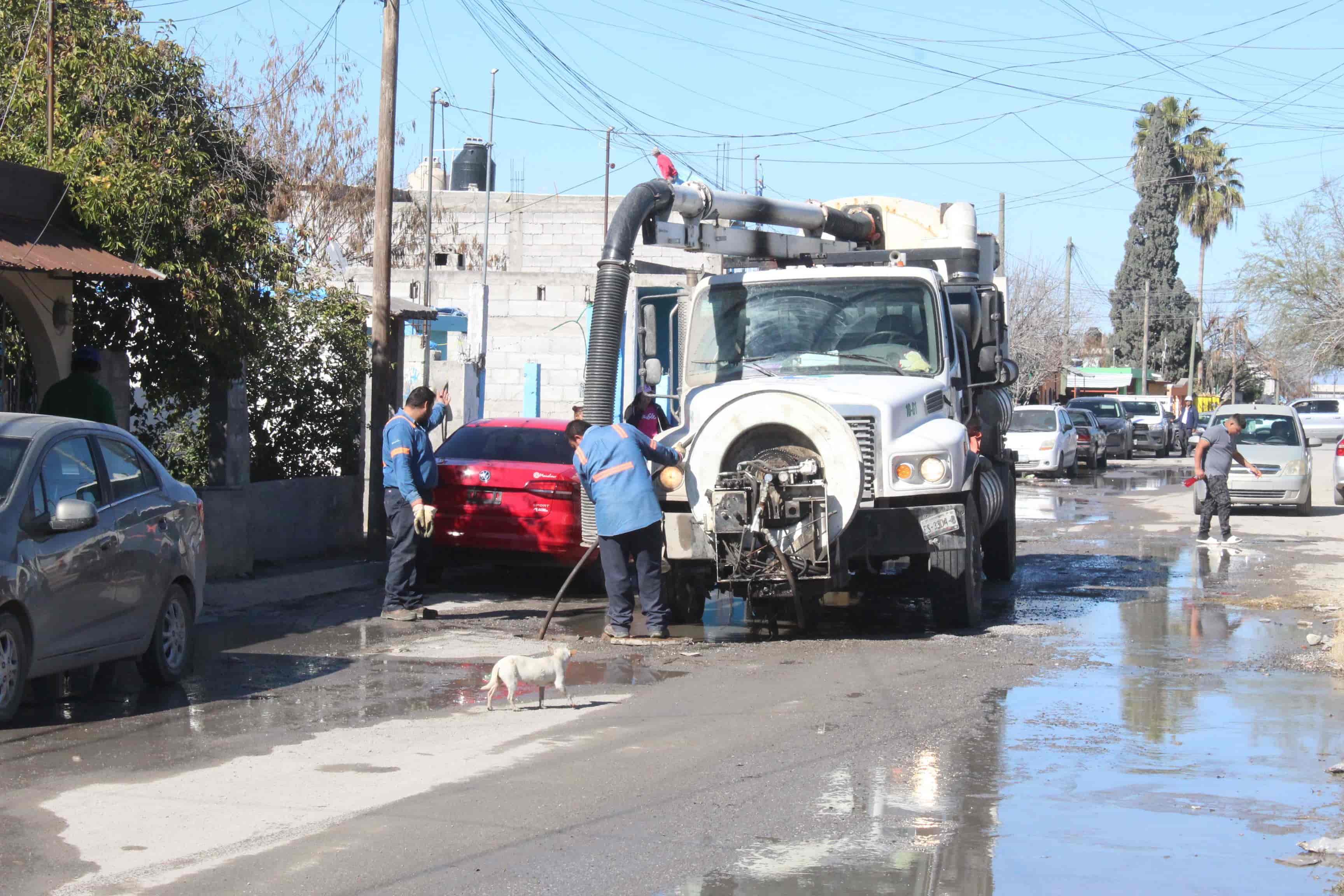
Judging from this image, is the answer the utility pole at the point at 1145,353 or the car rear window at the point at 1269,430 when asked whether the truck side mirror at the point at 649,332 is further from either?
the utility pole at the point at 1145,353

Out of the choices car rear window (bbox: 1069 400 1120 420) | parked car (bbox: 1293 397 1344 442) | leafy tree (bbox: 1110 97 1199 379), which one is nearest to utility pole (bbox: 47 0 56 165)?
car rear window (bbox: 1069 400 1120 420)

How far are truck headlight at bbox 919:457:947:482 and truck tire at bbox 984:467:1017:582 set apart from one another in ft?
12.9

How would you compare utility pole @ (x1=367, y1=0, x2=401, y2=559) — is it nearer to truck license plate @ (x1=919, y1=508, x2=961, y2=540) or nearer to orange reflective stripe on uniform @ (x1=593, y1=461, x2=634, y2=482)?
orange reflective stripe on uniform @ (x1=593, y1=461, x2=634, y2=482)

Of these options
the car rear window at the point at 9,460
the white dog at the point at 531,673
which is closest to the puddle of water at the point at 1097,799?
the white dog at the point at 531,673

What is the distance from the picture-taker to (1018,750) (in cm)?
720

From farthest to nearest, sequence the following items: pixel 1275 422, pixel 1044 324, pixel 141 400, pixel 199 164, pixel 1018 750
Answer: pixel 1044 324, pixel 1275 422, pixel 141 400, pixel 199 164, pixel 1018 750

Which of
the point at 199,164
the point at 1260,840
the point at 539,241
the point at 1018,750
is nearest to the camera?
the point at 1260,840

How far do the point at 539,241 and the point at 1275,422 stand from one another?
94.6ft

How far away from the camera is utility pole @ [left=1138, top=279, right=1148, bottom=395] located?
239 feet

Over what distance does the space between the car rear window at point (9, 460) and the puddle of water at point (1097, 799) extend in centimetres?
440

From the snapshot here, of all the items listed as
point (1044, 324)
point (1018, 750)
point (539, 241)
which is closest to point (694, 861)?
point (1018, 750)

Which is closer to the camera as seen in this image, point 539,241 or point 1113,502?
point 1113,502

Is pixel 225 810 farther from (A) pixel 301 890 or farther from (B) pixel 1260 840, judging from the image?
(B) pixel 1260 840

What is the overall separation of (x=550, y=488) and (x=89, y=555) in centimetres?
550
